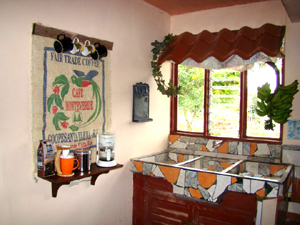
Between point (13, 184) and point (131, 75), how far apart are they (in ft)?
5.13

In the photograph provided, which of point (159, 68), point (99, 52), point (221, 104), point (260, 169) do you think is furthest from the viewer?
point (221, 104)

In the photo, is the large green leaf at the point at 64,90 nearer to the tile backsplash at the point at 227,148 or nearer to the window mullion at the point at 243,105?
the tile backsplash at the point at 227,148

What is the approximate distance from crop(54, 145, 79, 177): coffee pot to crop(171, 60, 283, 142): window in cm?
185

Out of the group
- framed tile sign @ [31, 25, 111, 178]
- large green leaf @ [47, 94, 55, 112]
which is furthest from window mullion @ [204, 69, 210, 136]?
large green leaf @ [47, 94, 55, 112]

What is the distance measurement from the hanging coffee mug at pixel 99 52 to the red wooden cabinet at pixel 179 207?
1304 mm

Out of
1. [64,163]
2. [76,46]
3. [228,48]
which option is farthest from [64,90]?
[228,48]

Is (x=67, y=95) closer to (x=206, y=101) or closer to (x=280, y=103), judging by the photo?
(x=206, y=101)

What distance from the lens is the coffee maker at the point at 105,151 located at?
239 centimetres

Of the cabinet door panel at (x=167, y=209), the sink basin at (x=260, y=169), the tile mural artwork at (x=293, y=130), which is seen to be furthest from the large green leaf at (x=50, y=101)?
the tile mural artwork at (x=293, y=130)

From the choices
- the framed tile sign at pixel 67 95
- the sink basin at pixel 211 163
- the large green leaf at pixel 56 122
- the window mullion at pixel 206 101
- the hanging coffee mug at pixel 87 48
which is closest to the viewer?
the framed tile sign at pixel 67 95

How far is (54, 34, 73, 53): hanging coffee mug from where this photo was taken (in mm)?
2156

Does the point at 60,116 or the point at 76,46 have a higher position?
the point at 76,46

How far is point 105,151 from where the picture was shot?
2398 mm

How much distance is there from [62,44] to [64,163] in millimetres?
908
